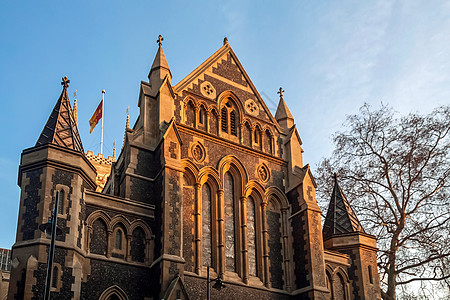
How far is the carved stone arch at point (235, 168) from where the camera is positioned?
2727 centimetres

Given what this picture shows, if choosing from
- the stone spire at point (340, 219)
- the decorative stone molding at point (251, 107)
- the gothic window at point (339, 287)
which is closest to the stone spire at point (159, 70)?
the decorative stone molding at point (251, 107)

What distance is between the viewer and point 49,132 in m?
23.3

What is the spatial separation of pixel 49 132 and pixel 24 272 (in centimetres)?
588

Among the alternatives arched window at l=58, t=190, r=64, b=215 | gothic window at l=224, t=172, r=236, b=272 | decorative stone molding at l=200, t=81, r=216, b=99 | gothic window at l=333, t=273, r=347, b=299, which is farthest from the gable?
arched window at l=58, t=190, r=64, b=215

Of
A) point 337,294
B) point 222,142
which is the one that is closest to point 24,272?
point 222,142

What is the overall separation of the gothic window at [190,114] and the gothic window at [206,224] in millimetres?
2996

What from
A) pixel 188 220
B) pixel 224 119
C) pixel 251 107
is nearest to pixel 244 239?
pixel 188 220

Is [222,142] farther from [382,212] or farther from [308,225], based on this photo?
[382,212]

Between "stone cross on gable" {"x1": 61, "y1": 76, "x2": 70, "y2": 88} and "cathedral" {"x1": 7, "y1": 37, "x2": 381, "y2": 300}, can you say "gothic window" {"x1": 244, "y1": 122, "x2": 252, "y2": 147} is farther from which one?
"stone cross on gable" {"x1": 61, "y1": 76, "x2": 70, "y2": 88}

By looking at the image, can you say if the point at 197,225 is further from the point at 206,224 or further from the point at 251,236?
the point at 251,236

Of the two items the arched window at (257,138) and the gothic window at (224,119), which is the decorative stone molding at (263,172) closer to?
the arched window at (257,138)

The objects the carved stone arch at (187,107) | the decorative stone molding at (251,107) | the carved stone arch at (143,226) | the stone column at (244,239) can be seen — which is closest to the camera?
the carved stone arch at (143,226)

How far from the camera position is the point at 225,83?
98.5 ft

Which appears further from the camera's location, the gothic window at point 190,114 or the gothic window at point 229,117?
the gothic window at point 229,117
